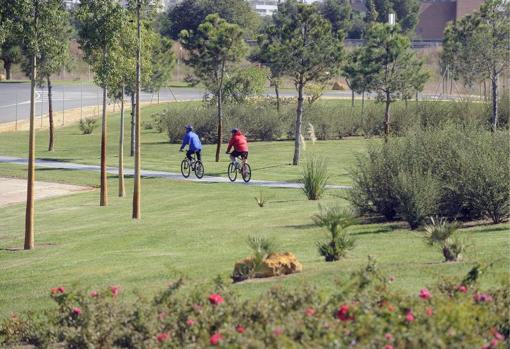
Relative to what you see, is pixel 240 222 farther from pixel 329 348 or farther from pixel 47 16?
pixel 329 348

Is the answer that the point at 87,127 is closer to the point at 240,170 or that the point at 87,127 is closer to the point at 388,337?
the point at 240,170

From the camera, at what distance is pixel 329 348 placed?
9602 millimetres

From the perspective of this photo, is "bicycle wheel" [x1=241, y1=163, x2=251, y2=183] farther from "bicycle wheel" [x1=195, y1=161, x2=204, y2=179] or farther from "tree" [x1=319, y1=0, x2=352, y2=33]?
"tree" [x1=319, y1=0, x2=352, y2=33]

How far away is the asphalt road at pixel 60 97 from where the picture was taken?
77.9 m

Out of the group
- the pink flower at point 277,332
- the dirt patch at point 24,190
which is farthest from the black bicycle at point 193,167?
the pink flower at point 277,332

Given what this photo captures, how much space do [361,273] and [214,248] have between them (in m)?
8.41

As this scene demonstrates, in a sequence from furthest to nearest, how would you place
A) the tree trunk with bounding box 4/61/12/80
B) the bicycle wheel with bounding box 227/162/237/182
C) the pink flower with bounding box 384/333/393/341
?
the tree trunk with bounding box 4/61/12/80, the bicycle wheel with bounding box 227/162/237/182, the pink flower with bounding box 384/333/393/341

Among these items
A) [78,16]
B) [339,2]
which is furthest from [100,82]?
[339,2]

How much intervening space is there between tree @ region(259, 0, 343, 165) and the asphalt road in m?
30.2

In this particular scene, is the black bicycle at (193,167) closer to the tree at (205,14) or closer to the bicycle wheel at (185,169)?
the bicycle wheel at (185,169)

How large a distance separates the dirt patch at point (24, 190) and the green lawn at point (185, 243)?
46.6 inches

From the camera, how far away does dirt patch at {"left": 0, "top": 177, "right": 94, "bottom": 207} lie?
35.9m

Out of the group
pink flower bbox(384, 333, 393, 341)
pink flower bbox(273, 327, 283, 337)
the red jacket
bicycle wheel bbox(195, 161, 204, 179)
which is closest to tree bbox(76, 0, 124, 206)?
the red jacket

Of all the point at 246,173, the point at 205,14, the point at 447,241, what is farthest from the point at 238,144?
the point at 205,14
